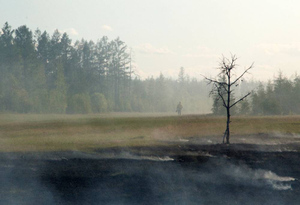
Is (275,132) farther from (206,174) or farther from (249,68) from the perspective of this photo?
(206,174)

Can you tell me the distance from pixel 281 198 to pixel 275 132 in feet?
102

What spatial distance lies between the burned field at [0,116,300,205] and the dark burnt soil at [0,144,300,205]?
36 millimetres

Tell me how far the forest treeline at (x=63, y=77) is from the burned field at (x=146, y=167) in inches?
628

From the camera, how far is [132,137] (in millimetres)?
40000

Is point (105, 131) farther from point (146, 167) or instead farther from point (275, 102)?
point (275, 102)

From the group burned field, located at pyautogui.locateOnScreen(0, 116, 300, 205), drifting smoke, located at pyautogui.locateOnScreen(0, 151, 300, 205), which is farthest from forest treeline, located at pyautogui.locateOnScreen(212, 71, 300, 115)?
drifting smoke, located at pyautogui.locateOnScreen(0, 151, 300, 205)

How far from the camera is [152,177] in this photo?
19875 mm

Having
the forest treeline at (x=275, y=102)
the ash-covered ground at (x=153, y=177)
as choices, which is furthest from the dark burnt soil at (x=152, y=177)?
the forest treeline at (x=275, y=102)

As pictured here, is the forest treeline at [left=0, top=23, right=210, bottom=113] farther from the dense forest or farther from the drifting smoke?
the drifting smoke

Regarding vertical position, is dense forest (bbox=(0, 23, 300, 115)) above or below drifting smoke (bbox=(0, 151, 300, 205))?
above

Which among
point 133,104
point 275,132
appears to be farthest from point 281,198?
point 133,104

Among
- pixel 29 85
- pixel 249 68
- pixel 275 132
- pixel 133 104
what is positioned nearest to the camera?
pixel 249 68

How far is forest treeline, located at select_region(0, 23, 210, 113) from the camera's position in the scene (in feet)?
192

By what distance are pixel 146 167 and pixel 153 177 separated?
9.86 feet
